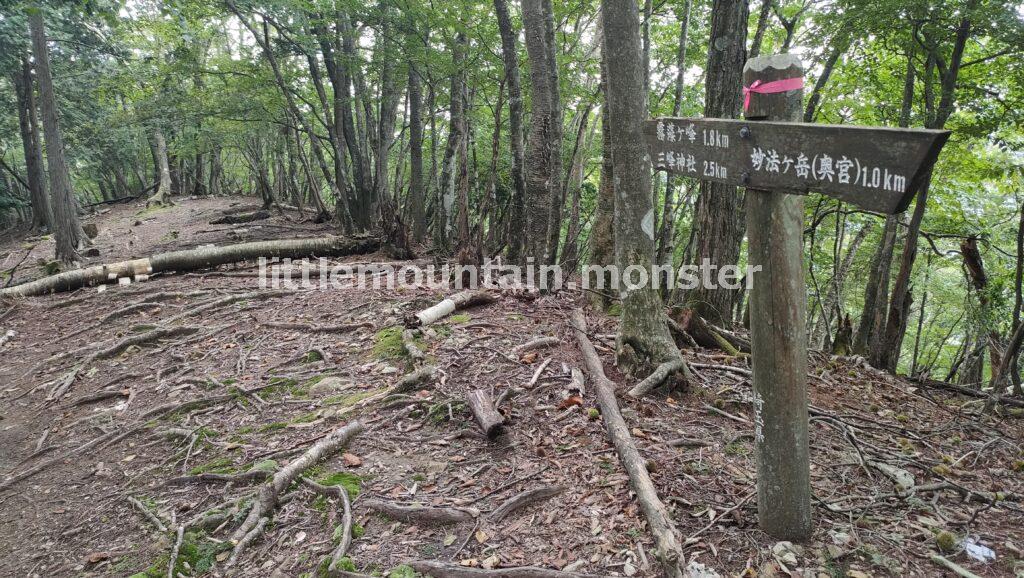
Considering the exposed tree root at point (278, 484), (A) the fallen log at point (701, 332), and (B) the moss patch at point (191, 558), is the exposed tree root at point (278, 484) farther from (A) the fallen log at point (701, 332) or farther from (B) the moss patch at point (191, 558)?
(A) the fallen log at point (701, 332)

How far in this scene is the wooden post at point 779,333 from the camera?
2641 mm

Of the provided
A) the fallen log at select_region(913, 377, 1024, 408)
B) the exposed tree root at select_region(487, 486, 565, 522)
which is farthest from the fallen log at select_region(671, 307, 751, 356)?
the exposed tree root at select_region(487, 486, 565, 522)

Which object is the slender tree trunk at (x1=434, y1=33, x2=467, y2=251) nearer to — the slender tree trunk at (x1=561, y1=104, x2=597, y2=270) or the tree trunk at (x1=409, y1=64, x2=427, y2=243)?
the tree trunk at (x1=409, y1=64, x2=427, y2=243)

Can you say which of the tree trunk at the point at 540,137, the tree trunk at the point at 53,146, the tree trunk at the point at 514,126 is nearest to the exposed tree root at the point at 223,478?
the tree trunk at the point at 540,137

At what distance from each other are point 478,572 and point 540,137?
5461 millimetres

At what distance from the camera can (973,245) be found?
22.2 ft

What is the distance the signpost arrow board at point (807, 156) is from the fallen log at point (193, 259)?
381 inches

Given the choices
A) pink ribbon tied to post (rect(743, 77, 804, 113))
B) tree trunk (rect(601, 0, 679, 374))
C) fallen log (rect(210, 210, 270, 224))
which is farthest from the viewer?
fallen log (rect(210, 210, 270, 224))

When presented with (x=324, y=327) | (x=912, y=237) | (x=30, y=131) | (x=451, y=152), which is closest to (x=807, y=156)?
(x=324, y=327)

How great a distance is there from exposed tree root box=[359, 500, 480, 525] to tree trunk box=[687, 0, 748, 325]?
3878 millimetres

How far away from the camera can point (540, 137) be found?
23.1ft

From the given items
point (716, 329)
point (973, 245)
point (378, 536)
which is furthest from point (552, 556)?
point (973, 245)

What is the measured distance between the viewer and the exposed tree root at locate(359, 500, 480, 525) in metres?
3.39

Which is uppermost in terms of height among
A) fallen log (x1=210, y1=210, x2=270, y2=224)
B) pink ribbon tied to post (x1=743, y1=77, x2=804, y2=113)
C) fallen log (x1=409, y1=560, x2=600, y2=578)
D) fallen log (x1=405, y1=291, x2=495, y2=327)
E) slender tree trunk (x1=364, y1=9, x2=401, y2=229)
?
slender tree trunk (x1=364, y1=9, x2=401, y2=229)
